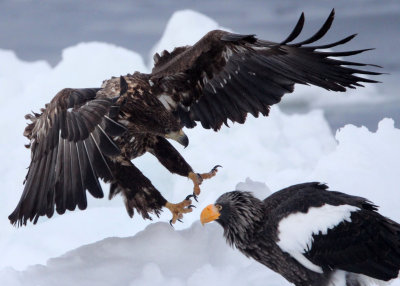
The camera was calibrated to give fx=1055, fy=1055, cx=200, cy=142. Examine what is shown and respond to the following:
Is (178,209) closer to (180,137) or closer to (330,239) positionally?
(180,137)

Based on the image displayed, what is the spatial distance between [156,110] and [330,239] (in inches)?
60.9

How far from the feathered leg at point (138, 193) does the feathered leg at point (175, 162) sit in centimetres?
18

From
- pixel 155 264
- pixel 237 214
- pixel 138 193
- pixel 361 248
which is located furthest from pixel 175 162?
pixel 361 248

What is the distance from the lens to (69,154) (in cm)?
642

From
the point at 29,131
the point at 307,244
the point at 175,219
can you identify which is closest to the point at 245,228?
the point at 307,244

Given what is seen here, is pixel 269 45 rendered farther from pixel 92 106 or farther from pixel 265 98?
pixel 92 106

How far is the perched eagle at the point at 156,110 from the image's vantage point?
639 cm

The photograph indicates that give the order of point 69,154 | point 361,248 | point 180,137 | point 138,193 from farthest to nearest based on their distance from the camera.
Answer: point 138,193
point 180,137
point 69,154
point 361,248

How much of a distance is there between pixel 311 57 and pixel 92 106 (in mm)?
1577

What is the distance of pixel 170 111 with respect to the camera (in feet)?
25.0

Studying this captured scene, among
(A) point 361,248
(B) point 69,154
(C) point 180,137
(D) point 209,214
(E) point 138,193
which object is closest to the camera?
(A) point 361,248

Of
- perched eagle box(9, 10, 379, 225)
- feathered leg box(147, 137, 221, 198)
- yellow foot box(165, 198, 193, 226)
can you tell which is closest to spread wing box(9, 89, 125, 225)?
perched eagle box(9, 10, 379, 225)

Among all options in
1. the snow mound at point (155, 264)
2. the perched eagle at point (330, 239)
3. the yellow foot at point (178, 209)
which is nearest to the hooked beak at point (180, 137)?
the yellow foot at point (178, 209)

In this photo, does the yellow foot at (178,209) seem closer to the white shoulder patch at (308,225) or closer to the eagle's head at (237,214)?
the eagle's head at (237,214)
